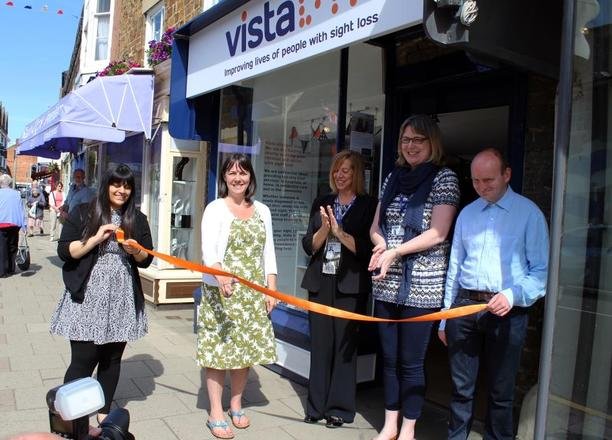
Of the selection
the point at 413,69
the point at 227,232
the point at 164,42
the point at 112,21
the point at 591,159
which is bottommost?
the point at 227,232

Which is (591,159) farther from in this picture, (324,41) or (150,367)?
(150,367)

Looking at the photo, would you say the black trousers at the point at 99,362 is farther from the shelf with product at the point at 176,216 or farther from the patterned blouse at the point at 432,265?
the shelf with product at the point at 176,216

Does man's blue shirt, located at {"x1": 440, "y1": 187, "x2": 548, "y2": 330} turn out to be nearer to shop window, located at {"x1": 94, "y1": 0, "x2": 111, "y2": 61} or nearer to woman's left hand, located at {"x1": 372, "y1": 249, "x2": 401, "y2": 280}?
woman's left hand, located at {"x1": 372, "y1": 249, "x2": 401, "y2": 280}

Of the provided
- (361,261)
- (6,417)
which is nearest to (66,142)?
(6,417)

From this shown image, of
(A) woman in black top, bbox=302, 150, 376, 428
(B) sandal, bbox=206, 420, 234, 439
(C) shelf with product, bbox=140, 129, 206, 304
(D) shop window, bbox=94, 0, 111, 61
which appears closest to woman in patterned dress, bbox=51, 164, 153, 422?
(B) sandal, bbox=206, 420, 234, 439

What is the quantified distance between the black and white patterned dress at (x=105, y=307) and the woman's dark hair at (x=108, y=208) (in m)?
0.06

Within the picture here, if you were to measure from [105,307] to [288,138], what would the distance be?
324 cm

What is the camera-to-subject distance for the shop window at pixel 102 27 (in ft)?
45.0

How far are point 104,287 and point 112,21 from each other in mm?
11035

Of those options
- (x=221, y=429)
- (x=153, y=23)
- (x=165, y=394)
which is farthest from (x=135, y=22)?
(x=221, y=429)

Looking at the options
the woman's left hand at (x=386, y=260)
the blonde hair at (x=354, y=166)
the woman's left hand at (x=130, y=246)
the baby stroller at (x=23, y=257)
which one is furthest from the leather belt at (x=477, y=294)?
the baby stroller at (x=23, y=257)

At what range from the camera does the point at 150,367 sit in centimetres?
487

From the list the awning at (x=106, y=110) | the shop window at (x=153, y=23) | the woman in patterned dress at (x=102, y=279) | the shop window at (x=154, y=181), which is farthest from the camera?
the shop window at (x=153, y=23)

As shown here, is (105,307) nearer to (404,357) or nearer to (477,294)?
(404,357)
